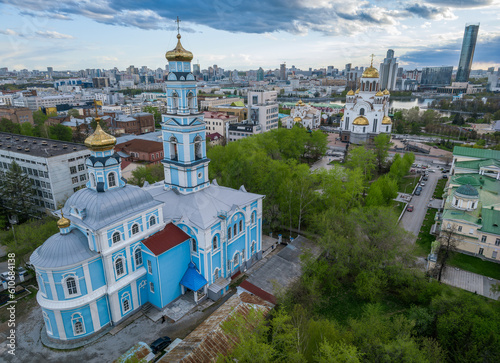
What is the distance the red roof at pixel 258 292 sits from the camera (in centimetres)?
1914

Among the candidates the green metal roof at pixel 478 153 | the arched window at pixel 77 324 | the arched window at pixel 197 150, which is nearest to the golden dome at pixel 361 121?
the green metal roof at pixel 478 153

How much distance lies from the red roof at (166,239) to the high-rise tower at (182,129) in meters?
3.19

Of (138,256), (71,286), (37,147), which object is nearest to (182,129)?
(138,256)

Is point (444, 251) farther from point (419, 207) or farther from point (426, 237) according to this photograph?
point (419, 207)

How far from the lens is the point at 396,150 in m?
62.7

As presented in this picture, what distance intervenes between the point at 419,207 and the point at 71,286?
121 ft

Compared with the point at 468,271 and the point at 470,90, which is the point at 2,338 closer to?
the point at 468,271

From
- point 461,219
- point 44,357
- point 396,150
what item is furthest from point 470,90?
point 44,357

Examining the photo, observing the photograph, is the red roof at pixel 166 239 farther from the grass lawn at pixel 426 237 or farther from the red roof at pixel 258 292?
the grass lawn at pixel 426 237

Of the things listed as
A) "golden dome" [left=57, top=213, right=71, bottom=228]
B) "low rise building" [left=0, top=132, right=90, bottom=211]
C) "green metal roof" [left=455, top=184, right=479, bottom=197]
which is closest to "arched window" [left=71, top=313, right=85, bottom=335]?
"golden dome" [left=57, top=213, right=71, bottom=228]

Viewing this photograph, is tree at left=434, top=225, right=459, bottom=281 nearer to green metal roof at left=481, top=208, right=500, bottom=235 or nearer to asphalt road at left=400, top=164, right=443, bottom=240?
green metal roof at left=481, top=208, right=500, bottom=235

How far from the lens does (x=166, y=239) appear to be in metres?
19.0

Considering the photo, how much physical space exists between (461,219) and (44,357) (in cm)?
3284

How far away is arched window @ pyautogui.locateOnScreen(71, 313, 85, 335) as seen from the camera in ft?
54.2
